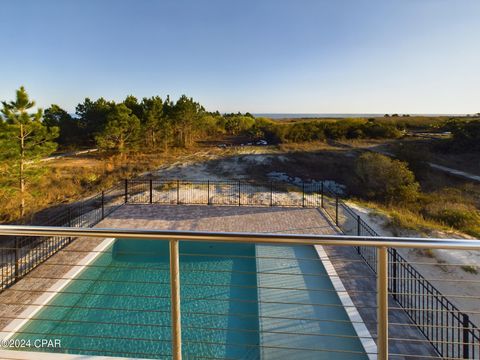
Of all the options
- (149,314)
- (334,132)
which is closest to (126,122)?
(149,314)

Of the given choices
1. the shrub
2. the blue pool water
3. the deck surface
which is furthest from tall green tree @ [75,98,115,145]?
the blue pool water

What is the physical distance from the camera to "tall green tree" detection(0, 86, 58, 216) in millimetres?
12752

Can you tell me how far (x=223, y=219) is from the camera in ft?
33.6

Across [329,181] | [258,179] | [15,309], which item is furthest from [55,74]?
[15,309]

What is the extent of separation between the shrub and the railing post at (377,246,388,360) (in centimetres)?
1398

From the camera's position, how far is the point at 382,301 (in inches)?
60.7

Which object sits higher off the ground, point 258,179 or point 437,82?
point 437,82

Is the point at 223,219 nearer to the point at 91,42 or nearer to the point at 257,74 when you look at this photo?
the point at 91,42

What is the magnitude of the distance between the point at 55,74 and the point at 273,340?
99.4ft

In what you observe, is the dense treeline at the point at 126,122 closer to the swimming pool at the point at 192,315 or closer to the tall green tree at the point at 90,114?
the tall green tree at the point at 90,114

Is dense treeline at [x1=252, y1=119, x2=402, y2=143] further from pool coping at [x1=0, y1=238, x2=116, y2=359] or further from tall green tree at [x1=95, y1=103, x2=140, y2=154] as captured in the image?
pool coping at [x1=0, y1=238, x2=116, y2=359]

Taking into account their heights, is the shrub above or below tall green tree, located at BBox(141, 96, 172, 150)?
below

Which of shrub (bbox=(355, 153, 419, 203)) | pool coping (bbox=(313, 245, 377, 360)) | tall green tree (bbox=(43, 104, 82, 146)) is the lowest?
pool coping (bbox=(313, 245, 377, 360))

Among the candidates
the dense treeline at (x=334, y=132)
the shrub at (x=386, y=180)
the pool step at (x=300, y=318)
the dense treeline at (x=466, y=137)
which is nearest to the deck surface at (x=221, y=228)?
the pool step at (x=300, y=318)
